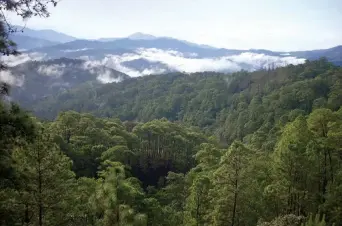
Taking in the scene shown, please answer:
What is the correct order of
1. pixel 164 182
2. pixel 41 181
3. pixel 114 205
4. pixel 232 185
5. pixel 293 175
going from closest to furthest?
pixel 41 181 < pixel 114 205 < pixel 232 185 < pixel 293 175 < pixel 164 182

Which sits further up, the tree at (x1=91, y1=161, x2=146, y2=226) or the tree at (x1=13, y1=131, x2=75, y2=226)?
the tree at (x1=13, y1=131, x2=75, y2=226)

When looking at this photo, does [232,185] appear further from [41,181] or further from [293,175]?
[41,181]

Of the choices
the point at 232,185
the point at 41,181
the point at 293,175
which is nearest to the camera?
the point at 41,181

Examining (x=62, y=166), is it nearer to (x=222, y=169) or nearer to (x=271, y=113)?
(x=222, y=169)

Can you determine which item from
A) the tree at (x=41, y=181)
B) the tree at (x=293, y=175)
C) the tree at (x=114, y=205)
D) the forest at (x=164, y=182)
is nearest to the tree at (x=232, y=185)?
the forest at (x=164, y=182)

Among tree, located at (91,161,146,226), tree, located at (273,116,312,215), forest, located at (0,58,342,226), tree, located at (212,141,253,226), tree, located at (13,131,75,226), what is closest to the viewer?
forest, located at (0,58,342,226)

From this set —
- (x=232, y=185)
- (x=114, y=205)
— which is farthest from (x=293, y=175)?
(x=114, y=205)

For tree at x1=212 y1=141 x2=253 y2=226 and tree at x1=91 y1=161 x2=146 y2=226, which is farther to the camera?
tree at x1=212 y1=141 x2=253 y2=226

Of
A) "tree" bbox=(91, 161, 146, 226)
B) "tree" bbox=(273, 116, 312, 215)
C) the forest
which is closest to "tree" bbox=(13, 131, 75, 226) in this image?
the forest

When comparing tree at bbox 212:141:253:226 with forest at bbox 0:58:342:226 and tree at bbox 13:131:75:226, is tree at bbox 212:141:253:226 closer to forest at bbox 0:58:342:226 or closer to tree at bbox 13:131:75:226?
forest at bbox 0:58:342:226

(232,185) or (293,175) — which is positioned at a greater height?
(232,185)

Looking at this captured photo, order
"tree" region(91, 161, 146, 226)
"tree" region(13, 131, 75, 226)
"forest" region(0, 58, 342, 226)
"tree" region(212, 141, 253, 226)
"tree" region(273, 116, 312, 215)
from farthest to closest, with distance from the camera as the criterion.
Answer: "tree" region(273, 116, 312, 215), "tree" region(212, 141, 253, 226), "tree" region(91, 161, 146, 226), "tree" region(13, 131, 75, 226), "forest" region(0, 58, 342, 226)
